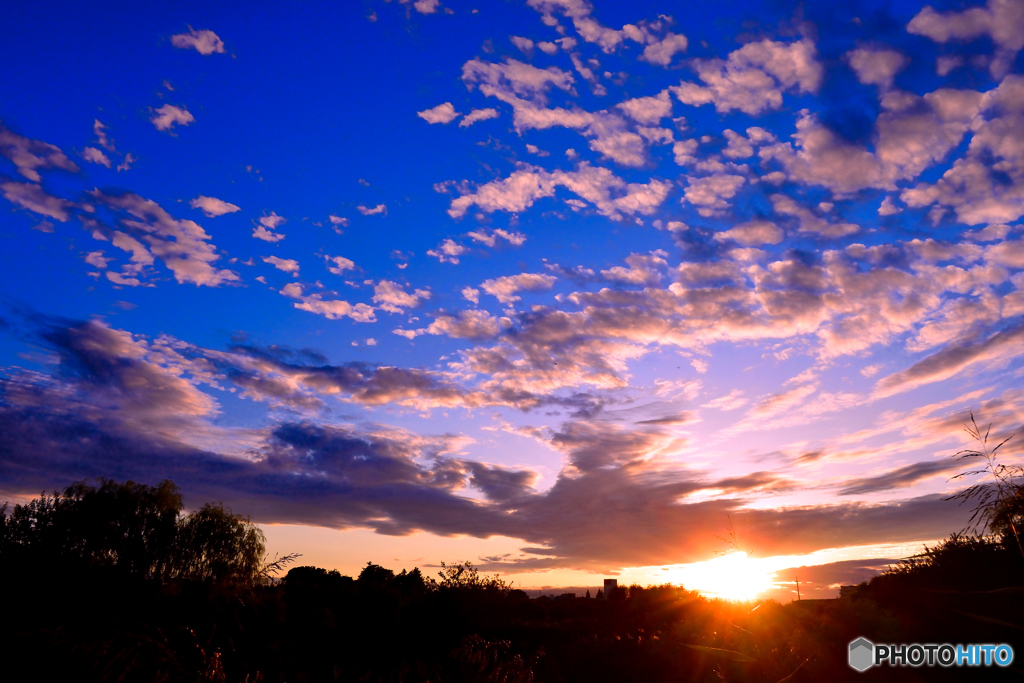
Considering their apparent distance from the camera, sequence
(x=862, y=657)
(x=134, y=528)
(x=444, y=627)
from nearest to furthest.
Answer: (x=862, y=657) < (x=444, y=627) < (x=134, y=528)

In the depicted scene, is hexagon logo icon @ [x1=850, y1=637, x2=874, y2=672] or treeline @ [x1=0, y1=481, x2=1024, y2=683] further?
hexagon logo icon @ [x1=850, y1=637, x2=874, y2=672]

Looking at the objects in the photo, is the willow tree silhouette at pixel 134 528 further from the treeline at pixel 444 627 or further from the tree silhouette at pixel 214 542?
the treeline at pixel 444 627

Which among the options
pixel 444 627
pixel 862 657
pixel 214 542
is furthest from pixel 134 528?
pixel 862 657

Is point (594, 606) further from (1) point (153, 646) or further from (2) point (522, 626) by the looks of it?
(1) point (153, 646)

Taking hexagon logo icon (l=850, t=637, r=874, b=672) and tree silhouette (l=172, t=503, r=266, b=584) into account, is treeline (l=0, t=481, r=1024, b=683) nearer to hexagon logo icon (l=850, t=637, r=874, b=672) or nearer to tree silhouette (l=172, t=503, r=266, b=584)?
hexagon logo icon (l=850, t=637, r=874, b=672)

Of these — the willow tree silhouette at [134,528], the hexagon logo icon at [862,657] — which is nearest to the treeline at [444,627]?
the hexagon logo icon at [862,657]

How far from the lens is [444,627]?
18.1 metres

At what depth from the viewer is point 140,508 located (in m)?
54.2

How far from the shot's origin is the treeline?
3617mm

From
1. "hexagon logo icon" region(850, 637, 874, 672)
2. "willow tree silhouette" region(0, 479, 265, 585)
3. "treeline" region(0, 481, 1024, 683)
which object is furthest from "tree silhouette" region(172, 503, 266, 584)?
"hexagon logo icon" region(850, 637, 874, 672)

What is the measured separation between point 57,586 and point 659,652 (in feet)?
41.4

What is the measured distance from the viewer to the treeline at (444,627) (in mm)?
3617

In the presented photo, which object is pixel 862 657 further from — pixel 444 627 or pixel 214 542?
pixel 214 542

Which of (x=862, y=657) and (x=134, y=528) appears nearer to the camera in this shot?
(x=862, y=657)
